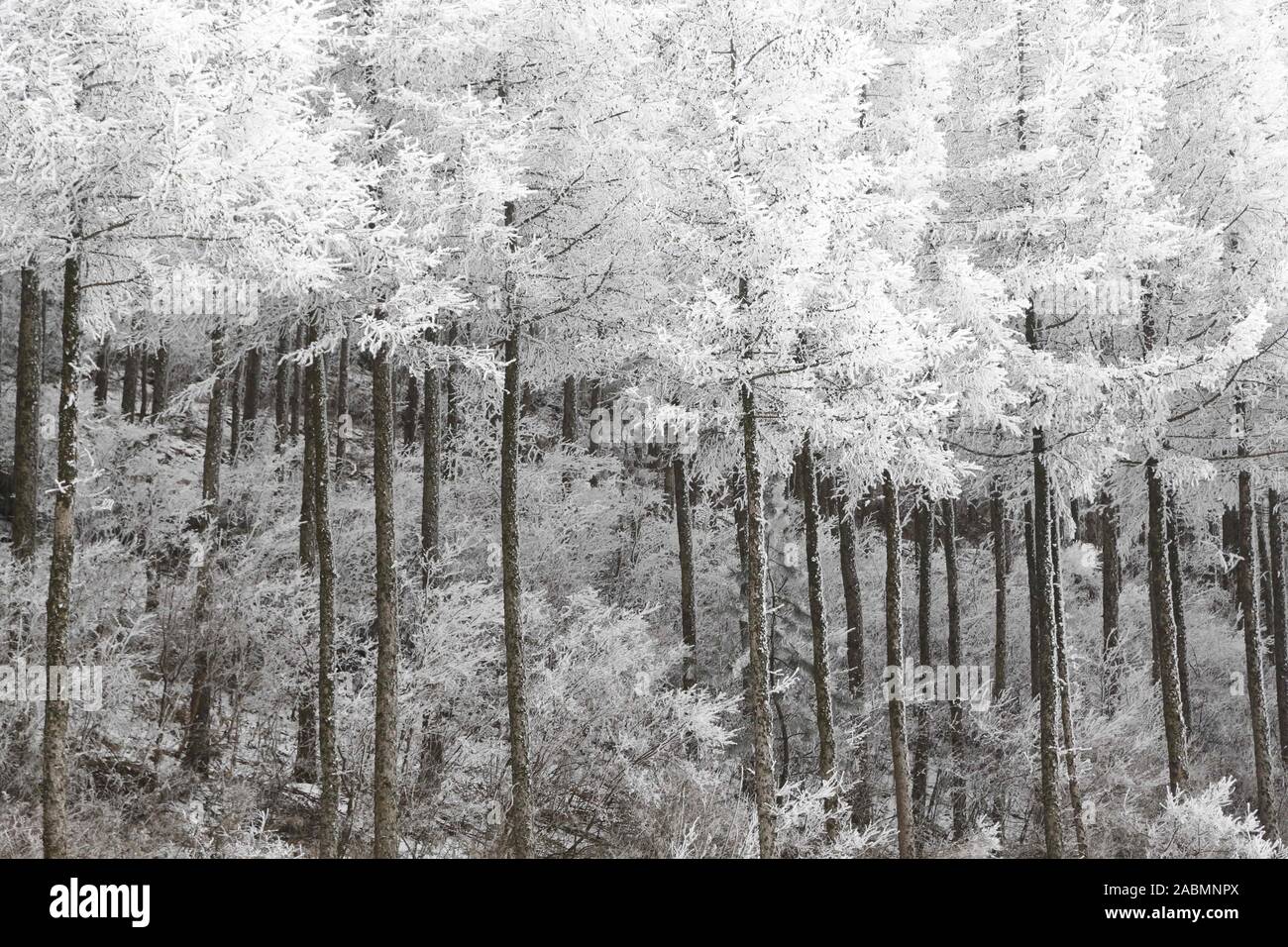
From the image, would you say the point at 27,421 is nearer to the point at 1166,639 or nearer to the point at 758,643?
the point at 758,643

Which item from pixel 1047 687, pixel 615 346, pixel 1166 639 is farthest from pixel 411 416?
pixel 1166 639

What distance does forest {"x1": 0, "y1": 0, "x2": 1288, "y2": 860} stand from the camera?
353 inches

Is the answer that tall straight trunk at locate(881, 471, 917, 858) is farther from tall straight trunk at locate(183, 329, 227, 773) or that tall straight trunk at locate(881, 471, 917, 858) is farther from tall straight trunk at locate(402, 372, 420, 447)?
tall straight trunk at locate(402, 372, 420, 447)

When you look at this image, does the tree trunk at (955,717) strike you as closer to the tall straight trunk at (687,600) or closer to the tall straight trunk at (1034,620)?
the tall straight trunk at (1034,620)

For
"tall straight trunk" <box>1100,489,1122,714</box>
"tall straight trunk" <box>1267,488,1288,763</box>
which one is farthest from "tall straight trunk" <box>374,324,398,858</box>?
"tall straight trunk" <box>1267,488,1288,763</box>

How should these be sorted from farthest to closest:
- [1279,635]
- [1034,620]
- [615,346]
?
[1279,635]
[1034,620]
[615,346]

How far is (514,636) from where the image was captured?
37.2ft

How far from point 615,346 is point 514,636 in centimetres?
352

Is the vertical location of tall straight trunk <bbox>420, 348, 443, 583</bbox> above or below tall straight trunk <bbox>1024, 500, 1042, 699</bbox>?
above

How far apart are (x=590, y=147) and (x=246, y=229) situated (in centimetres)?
412

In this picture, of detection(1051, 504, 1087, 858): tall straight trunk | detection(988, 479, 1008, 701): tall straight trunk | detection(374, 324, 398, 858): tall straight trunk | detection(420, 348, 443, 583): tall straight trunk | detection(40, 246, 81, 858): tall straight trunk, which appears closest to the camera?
detection(40, 246, 81, 858): tall straight trunk

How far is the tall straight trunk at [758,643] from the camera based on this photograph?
10828mm

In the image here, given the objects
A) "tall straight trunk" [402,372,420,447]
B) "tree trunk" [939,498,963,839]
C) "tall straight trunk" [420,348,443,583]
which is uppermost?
"tall straight trunk" [402,372,420,447]

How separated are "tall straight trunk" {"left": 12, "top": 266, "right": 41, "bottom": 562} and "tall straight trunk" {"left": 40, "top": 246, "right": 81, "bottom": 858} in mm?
3569
